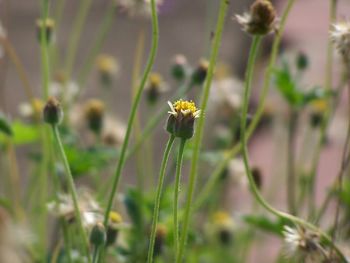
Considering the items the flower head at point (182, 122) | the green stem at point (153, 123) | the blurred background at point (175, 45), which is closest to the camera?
the flower head at point (182, 122)

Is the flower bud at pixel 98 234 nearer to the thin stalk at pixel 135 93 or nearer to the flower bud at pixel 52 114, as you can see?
the flower bud at pixel 52 114

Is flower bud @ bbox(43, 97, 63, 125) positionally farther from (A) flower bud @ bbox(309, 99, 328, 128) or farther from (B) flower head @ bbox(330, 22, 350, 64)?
(A) flower bud @ bbox(309, 99, 328, 128)

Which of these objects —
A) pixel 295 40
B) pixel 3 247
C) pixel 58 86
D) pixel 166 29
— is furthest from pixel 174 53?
pixel 3 247

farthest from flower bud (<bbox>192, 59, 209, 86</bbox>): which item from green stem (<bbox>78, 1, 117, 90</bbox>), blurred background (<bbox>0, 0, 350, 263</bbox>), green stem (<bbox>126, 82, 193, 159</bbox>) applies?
blurred background (<bbox>0, 0, 350, 263</bbox>)

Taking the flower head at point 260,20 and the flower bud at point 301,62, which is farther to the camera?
the flower bud at point 301,62

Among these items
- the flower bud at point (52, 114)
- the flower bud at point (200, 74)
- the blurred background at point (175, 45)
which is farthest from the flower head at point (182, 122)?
the blurred background at point (175, 45)

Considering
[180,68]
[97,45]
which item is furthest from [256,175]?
[97,45]

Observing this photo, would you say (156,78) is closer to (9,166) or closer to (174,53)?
(9,166)

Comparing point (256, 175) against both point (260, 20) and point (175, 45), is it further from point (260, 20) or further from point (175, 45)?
point (175, 45)
